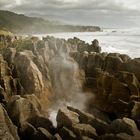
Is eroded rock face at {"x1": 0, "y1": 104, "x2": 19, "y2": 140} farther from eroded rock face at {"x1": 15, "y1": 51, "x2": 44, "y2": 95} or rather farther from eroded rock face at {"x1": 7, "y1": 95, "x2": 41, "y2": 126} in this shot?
eroded rock face at {"x1": 15, "y1": 51, "x2": 44, "y2": 95}

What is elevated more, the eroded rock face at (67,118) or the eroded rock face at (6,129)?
the eroded rock face at (6,129)

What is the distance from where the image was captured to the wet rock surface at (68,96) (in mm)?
25766

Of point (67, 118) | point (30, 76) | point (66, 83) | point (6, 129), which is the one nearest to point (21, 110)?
point (67, 118)

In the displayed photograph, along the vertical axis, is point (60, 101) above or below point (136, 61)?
below

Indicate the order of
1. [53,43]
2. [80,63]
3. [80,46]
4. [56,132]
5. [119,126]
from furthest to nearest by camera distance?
1. [80,46]
2. [53,43]
3. [80,63]
4. [56,132]
5. [119,126]

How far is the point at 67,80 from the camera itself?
41.7 metres

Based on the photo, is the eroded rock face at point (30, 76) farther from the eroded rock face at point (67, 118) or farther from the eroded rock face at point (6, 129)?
the eroded rock face at point (6, 129)

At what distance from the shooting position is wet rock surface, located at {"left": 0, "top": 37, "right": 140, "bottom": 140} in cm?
2577

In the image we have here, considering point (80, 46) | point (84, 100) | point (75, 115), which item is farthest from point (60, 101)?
point (80, 46)

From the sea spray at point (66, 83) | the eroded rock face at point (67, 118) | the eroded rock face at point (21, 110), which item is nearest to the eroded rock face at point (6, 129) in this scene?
the eroded rock face at point (21, 110)

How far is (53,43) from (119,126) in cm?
3022

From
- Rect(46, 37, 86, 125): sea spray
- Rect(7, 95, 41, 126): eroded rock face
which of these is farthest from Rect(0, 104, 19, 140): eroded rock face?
Rect(46, 37, 86, 125): sea spray

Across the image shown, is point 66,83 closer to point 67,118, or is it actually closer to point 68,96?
point 68,96

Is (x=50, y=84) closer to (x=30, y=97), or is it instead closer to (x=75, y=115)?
(x=30, y=97)
